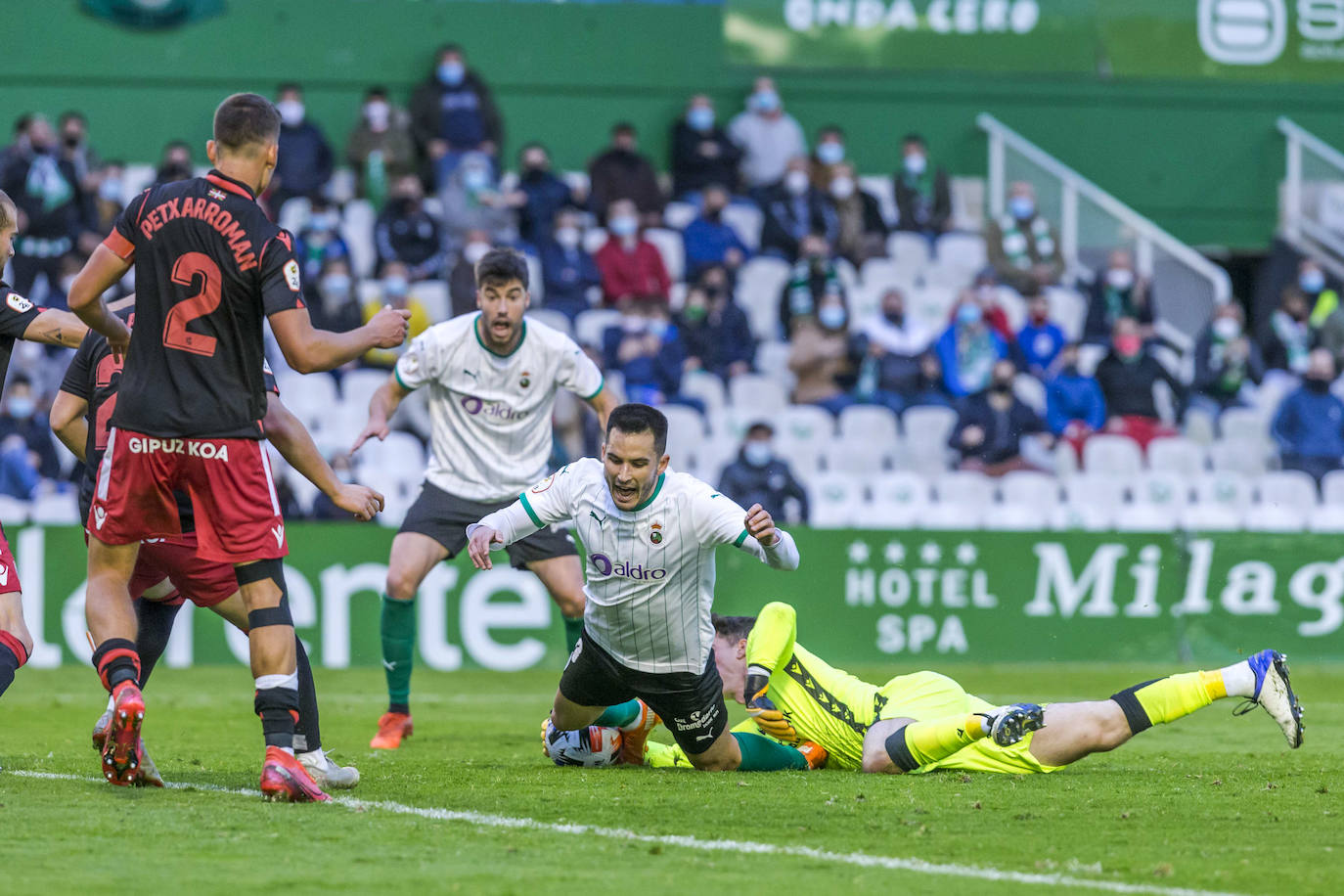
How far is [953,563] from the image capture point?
13.9 m

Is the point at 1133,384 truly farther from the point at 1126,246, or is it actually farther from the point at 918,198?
the point at 918,198

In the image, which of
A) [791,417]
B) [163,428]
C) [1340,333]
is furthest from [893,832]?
[1340,333]

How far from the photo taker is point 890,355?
1755 cm

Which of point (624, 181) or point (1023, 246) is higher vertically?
point (624, 181)

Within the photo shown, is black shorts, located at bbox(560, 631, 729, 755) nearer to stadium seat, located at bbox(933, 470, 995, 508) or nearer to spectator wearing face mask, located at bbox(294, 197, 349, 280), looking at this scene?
stadium seat, located at bbox(933, 470, 995, 508)

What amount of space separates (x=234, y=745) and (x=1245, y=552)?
893cm

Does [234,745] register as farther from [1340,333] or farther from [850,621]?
[1340,333]

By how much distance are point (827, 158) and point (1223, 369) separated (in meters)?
4.94

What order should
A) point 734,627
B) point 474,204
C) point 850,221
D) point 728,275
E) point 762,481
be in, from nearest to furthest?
point 734,627 → point 762,481 → point 728,275 → point 474,204 → point 850,221

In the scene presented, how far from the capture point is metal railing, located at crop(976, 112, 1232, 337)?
1992cm

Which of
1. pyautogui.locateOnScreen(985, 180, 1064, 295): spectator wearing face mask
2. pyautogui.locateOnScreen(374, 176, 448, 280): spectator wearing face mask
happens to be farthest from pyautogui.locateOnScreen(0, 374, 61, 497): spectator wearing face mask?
pyautogui.locateOnScreen(985, 180, 1064, 295): spectator wearing face mask

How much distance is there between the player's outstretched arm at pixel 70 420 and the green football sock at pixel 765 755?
121 inches

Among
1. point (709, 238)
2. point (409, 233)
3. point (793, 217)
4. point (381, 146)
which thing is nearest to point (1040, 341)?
point (793, 217)

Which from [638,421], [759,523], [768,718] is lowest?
[768,718]
